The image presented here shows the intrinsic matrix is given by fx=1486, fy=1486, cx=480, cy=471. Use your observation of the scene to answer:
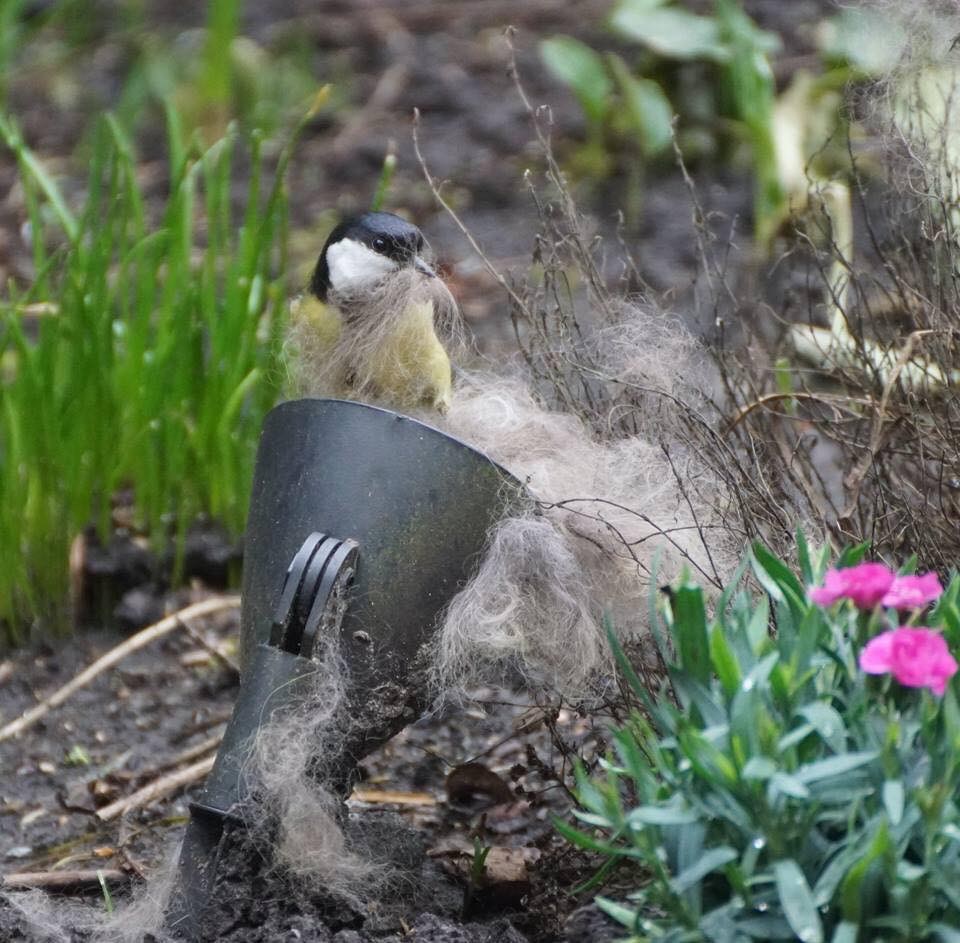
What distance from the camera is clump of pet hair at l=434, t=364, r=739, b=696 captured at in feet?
5.87

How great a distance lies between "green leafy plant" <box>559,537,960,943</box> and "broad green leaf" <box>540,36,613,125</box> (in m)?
3.08

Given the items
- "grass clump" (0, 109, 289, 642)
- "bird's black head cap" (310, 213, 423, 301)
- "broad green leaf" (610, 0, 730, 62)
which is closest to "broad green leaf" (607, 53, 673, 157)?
"broad green leaf" (610, 0, 730, 62)

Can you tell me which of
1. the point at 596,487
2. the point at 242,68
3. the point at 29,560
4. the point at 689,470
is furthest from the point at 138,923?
the point at 242,68

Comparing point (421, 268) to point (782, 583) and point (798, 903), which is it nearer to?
point (782, 583)

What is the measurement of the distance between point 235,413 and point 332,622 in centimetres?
129

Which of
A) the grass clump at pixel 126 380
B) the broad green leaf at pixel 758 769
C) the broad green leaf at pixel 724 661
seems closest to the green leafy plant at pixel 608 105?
the grass clump at pixel 126 380

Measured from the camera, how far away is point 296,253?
4316 mm

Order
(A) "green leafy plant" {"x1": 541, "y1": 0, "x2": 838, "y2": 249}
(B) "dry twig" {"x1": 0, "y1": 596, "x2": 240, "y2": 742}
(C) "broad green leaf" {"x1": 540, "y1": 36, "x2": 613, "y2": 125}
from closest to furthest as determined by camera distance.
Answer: (B) "dry twig" {"x1": 0, "y1": 596, "x2": 240, "y2": 742}
(A) "green leafy plant" {"x1": 541, "y1": 0, "x2": 838, "y2": 249}
(C) "broad green leaf" {"x1": 540, "y1": 36, "x2": 613, "y2": 125}

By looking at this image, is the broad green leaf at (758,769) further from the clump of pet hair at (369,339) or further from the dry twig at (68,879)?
the dry twig at (68,879)

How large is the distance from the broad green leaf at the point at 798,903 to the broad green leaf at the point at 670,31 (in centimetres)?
344

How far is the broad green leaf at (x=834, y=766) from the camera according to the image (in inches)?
51.1

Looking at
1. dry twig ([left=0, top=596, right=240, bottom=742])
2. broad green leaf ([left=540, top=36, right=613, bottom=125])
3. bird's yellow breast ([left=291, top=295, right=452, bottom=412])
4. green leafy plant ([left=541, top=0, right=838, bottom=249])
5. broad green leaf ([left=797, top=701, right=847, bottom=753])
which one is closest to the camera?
broad green leaf ([left=797, top=701, right=847, bottom=753])

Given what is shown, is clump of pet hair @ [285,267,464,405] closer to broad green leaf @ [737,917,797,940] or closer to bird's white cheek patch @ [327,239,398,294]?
bird's white cheek patch @ [327,239,398,294]

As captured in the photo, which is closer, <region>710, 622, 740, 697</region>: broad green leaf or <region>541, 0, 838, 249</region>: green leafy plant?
<region>710, 622, 740, 697</region>: broad green leaf
